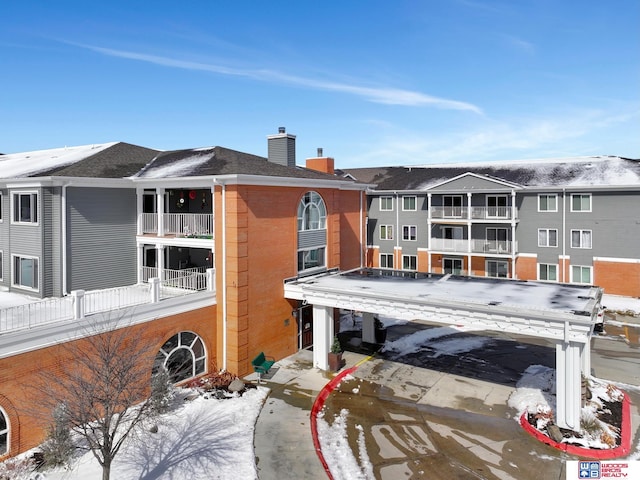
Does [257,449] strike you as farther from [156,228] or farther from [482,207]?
[482,207]

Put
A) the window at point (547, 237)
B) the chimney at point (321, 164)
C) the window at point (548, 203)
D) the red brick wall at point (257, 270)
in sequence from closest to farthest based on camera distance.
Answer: the red brick wall at point (257, 270), the chimney at point (321, 164), the window at point (548, 203), the window at point (547, 237)

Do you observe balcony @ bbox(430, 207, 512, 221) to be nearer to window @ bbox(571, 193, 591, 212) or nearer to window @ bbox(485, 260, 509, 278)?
window @ bbox(485, 260, 509, 278)

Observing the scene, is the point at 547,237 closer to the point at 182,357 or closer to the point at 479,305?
the point at 479,305

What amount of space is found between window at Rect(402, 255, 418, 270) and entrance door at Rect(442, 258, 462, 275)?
2.87 m

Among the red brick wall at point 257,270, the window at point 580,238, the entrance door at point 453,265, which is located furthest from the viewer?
the entrance door at point 453,265

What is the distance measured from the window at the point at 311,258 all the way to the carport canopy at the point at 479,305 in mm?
881

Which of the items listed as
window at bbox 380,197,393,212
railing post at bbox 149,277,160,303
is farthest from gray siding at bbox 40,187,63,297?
window at bbox 380,197,393,212

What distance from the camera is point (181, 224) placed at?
2112cm

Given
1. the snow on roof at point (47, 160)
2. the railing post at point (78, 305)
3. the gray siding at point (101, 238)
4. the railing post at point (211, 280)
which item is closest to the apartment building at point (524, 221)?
the railing post at point (211, 280)

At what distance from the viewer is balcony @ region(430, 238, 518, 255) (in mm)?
35906

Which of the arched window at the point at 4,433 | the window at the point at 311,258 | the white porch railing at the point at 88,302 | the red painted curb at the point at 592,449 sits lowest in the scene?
the red painted curb at the point at 592,449

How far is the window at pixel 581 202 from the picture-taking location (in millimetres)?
33844

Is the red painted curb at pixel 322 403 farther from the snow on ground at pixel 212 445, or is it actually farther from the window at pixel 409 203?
the window at pixel 409 203

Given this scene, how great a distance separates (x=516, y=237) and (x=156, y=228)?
28.1m
